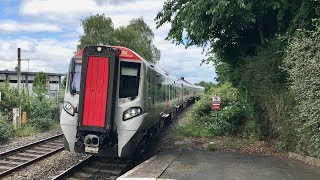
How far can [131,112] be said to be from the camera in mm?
9203

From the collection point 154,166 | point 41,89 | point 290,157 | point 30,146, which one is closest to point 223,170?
point 154,166

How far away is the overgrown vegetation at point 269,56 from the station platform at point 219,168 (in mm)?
627

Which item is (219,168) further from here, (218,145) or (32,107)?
(32,107)

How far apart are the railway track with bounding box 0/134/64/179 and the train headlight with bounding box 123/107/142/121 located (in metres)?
2.99

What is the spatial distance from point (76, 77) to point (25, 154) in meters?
3.98

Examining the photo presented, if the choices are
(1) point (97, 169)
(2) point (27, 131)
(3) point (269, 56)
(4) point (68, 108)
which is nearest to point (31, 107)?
(2) point (27, 131)

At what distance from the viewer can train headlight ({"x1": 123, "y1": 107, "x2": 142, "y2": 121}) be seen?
915 cm

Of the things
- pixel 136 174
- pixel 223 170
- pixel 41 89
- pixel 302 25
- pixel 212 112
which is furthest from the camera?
pixel 41 89

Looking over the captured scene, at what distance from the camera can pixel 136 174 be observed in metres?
8.03

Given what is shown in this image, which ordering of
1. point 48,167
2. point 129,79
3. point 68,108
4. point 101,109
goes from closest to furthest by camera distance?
point 101,109 → point 68,108 → point 129,79 → point 48,167

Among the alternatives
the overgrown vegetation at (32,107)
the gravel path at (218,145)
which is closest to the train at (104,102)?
the gravel path at (218,145)

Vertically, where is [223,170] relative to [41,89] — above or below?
below

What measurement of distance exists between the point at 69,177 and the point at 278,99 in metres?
5.77

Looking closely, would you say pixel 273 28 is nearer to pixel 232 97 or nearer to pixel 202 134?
pixel 202 134
